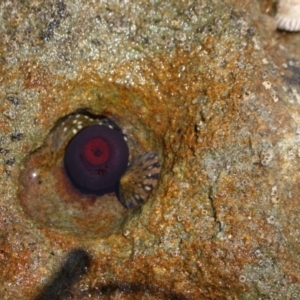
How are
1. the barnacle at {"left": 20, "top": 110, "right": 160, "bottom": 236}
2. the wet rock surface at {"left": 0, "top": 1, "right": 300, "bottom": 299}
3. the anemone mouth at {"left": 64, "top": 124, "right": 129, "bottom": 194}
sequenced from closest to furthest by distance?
the wet rock surface at {"left": 0, "top": 1, "right": 300, "bottom": 299} < the barnacle at {"left": 20, "top": 110, "right": 160, "bottom": 236} < the anemone mouth at {"left": 64, "top": 124, "right": 129, "bottom": 194}

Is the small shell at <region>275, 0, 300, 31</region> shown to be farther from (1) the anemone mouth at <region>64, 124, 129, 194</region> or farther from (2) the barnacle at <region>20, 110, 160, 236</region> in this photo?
(1) the anemone mouth at <region>64, 124, 129, 194</region>

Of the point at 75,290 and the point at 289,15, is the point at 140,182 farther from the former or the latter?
the point at 289,15

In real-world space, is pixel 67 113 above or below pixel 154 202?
above

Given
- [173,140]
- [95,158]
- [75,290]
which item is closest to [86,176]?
[95,158]

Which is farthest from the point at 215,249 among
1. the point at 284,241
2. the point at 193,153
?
the point at 193,153

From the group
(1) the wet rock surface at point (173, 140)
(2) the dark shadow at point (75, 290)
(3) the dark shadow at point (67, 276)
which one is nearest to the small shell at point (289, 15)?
(1) the wet rock surface at point (173, 140)

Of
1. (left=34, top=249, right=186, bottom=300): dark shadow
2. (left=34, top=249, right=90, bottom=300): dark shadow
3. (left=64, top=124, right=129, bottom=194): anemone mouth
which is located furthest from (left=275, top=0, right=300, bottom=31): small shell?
(left=34, top=249, right=90, bottom=300): dark shadow

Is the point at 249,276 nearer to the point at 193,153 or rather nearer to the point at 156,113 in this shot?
the point at 193,153
